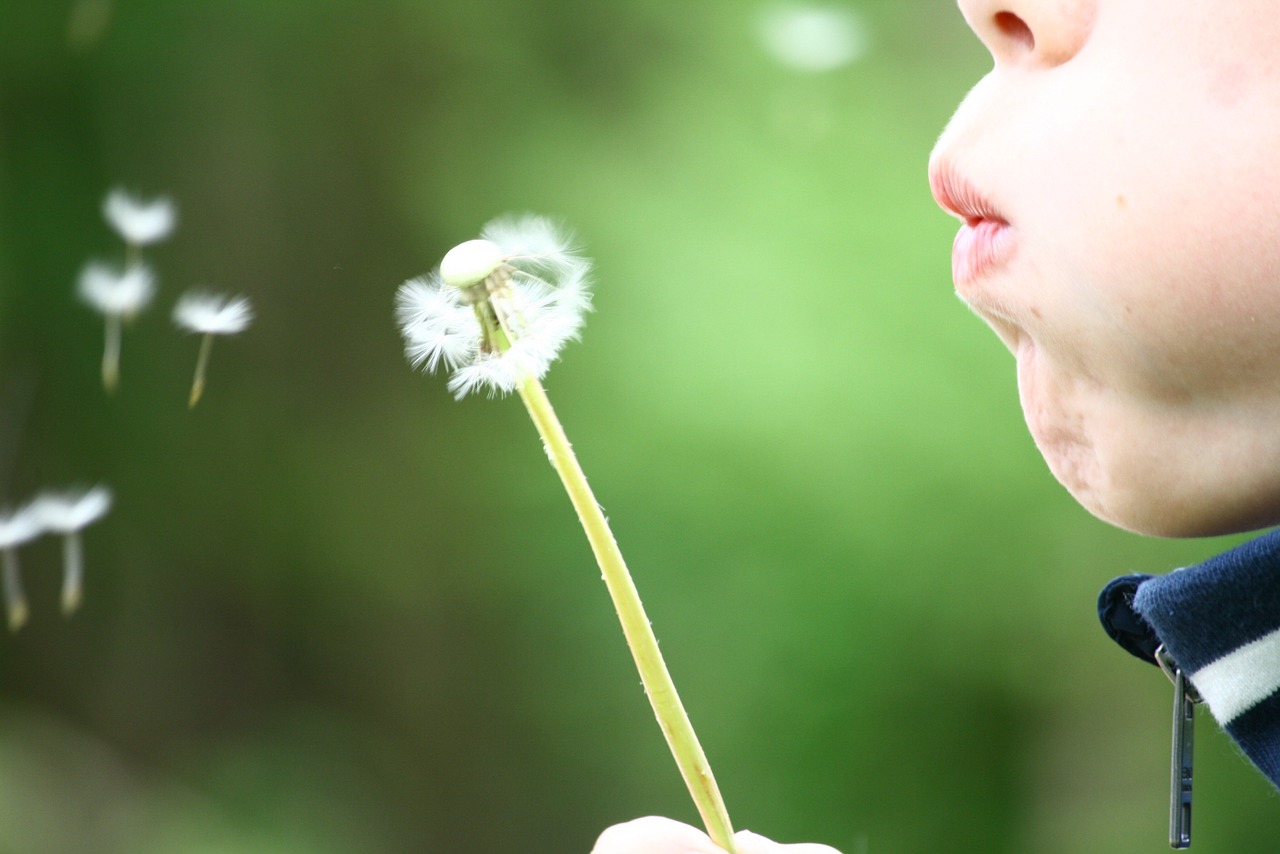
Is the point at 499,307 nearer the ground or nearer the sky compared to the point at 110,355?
nearer the ground

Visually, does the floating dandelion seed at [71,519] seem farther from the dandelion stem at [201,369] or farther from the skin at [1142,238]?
the skin at [1142,238]

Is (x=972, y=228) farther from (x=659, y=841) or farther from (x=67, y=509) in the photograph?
(x=67, y=509)

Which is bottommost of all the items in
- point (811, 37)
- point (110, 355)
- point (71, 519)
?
point (71, 519)

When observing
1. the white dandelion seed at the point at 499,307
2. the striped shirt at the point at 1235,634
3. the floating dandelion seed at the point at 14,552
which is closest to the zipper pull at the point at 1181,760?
the striped shirt at the point at 1235,634

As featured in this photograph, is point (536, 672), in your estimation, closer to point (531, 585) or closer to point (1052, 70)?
point (531, 585)

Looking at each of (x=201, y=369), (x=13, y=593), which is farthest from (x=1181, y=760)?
(x=13, y=593)

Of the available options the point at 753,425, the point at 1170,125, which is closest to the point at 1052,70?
the point at 1170,125

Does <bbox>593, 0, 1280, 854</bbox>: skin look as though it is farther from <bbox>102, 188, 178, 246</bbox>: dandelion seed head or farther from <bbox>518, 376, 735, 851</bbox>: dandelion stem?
<bbox>102, 188, 178, 246</bbox>: dandelion seed head

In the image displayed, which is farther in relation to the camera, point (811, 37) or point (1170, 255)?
point (811, 37)

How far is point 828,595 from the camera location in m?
0.75

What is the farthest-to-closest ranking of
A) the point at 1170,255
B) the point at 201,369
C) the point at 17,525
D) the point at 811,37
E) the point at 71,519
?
1. the point at 811,37
2. the point at 71,519
3. the point at 17,525
4. the point at 201,369
5. the point at 1170,255

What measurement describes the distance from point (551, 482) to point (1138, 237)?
0.61 meters

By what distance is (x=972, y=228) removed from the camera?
0.73 ft

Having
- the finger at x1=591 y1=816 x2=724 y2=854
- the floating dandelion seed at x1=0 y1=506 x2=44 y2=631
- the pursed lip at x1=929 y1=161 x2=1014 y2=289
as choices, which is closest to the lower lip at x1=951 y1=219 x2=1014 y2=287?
the pursed lip at x1=929 y1=161 x2=1014 y2=289
